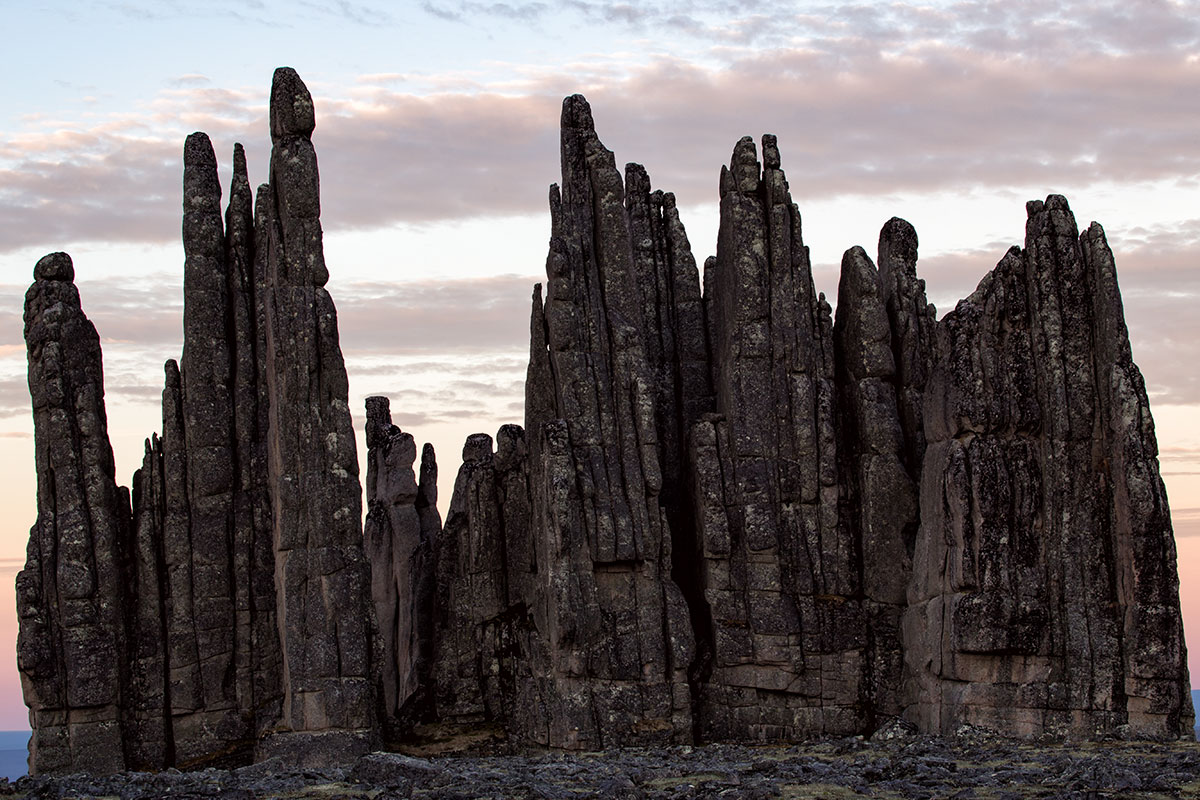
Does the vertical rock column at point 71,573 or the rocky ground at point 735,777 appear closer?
the rocky ground at point 735,777

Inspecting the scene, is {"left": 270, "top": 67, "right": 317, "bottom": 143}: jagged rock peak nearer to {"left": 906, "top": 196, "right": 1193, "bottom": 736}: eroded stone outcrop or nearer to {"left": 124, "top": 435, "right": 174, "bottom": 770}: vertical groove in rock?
{"left": 124, "top": 435, "right": 174, "bottom": 770}: vertical groove in rock

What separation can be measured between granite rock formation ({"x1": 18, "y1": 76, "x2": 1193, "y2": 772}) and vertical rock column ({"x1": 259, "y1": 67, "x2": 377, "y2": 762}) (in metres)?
0.07

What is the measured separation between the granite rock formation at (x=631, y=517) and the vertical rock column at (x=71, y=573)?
7 cm

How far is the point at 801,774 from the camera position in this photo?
39625 mm

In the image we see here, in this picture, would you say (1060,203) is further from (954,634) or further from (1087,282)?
(954,634)

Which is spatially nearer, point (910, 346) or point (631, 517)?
point (631, 517)

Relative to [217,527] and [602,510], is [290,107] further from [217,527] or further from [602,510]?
[602,510]

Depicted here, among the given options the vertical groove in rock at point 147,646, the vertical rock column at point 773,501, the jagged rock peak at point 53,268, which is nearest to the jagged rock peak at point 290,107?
the jagged rock peak at point 53,268

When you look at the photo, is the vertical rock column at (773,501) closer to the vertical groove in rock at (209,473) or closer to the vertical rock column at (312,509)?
the vertical rock column at (312,509)

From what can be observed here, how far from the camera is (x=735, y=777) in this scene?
128 feet

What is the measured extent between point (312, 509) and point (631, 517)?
7374 mm

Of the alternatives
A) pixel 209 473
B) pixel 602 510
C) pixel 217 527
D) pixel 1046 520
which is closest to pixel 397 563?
pixel 217 527

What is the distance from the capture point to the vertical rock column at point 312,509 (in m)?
46.8

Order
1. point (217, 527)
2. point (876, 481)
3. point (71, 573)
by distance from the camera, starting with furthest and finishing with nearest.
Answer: point (876, 481)
point (217, 527)
point (71, 573)
